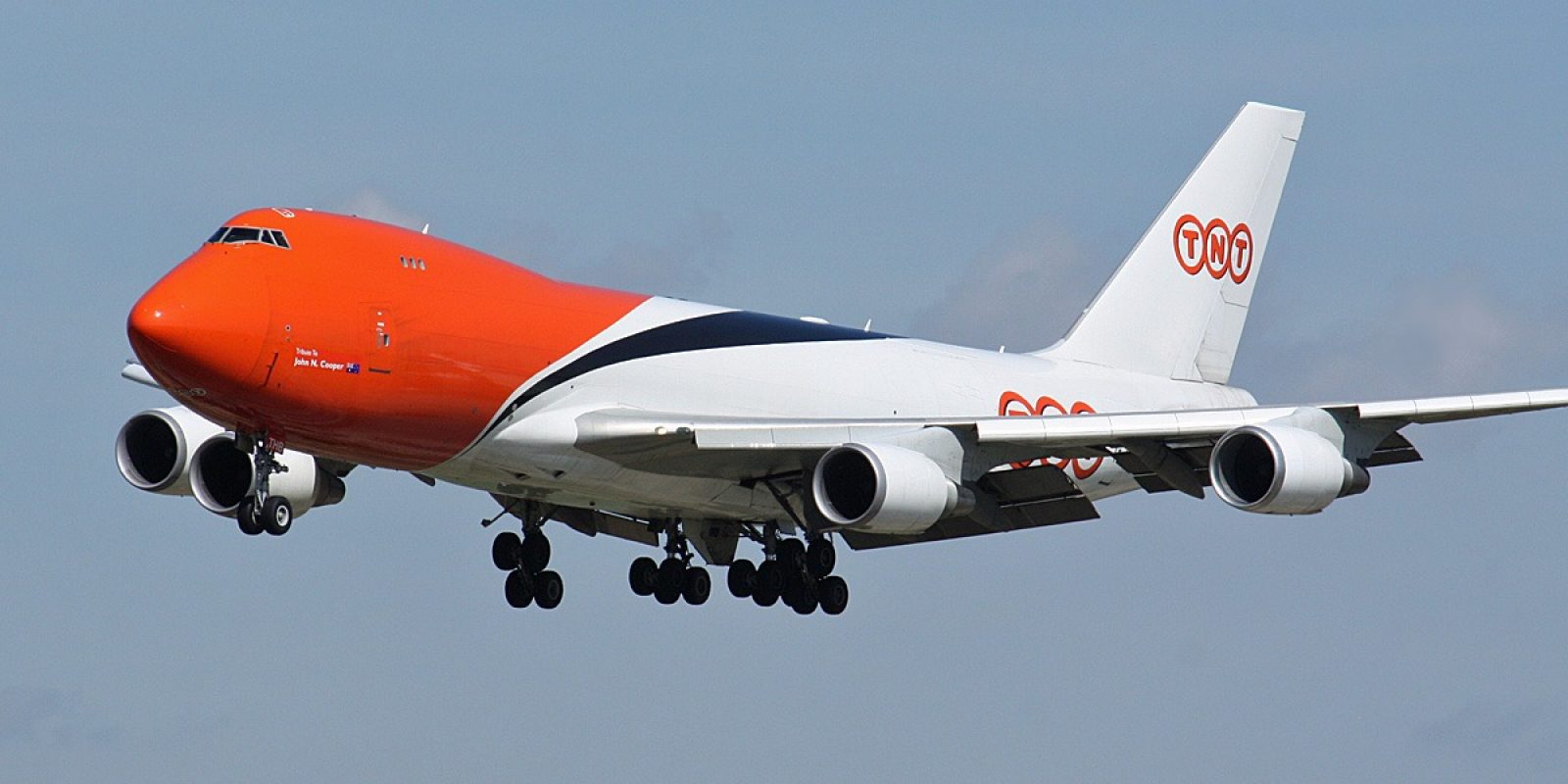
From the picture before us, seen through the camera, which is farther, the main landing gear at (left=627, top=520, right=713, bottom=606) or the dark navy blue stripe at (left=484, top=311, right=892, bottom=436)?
the main landing gear at (left=627, top=520, right=713, bottom=606)

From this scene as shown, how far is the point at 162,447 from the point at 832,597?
38.7 ft

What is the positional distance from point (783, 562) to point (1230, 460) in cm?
904

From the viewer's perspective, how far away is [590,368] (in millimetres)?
39281

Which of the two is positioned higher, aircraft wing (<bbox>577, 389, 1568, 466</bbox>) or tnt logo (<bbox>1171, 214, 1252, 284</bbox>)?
tnt logo (<bbox>1171, 214, 1252, 284</bbox>)

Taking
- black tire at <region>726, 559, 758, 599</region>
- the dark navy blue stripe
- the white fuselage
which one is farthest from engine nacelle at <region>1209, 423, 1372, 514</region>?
black tire at <region>726, 559, 758, 599</region>

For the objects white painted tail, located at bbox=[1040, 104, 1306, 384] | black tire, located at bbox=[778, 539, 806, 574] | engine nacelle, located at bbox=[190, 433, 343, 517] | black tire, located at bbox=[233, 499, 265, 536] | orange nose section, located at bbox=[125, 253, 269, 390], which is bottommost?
black tire, located at bbox=[233, 499, 265, 536]

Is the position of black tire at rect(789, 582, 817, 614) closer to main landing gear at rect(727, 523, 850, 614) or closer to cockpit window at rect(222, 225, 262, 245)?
main landing gear at rect(727, 523, 850, 614)

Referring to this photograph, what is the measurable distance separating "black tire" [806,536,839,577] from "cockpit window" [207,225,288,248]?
1219cm

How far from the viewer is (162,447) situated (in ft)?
136

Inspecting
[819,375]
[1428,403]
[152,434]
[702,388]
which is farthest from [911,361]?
[152,434]

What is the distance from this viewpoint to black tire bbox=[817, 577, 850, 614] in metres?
44.7

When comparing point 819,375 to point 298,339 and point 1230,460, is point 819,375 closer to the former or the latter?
point 1230,460

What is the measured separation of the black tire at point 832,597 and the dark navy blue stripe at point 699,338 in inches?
172

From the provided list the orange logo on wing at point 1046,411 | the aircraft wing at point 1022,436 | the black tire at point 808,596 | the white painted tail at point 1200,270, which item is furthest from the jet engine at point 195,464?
the white painted tail at point 1200,270
